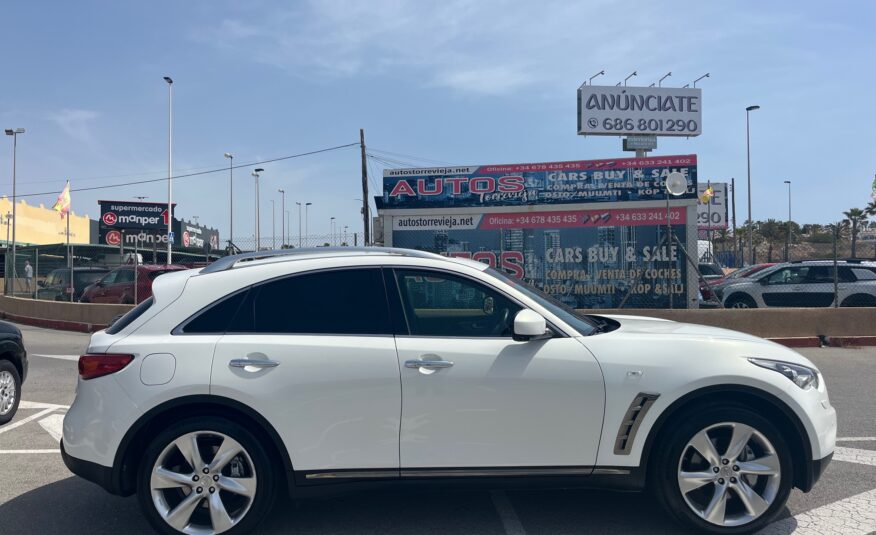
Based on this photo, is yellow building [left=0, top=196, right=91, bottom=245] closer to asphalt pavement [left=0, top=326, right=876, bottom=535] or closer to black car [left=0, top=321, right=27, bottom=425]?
black car [left=0, top=321, right=27, bottom=425]

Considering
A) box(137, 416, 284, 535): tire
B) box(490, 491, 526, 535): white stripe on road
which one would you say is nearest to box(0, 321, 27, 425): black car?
Result: box(137, 416, 284, 535): tire

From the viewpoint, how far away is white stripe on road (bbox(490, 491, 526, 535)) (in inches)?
153

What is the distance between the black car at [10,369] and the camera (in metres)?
6.56

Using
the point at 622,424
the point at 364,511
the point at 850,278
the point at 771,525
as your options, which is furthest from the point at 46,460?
the point at 850,278

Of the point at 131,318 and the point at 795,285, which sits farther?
the point at 795,285

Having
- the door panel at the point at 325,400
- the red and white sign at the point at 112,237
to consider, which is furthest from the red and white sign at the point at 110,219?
the door panel at the point at 325,400

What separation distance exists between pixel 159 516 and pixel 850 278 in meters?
16.2

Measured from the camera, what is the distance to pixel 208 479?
3654mm

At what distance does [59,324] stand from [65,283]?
4284 mm

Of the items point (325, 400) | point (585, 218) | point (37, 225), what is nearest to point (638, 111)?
point (585, 218)

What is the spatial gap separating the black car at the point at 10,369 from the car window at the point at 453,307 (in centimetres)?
487

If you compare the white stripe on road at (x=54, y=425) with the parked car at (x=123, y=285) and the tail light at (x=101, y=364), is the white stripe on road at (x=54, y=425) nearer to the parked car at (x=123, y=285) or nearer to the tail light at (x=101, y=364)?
the tail light at (x=101, y=364)

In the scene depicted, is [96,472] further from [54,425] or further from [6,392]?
[6,392]

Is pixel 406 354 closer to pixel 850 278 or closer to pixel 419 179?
pixel 419 179
